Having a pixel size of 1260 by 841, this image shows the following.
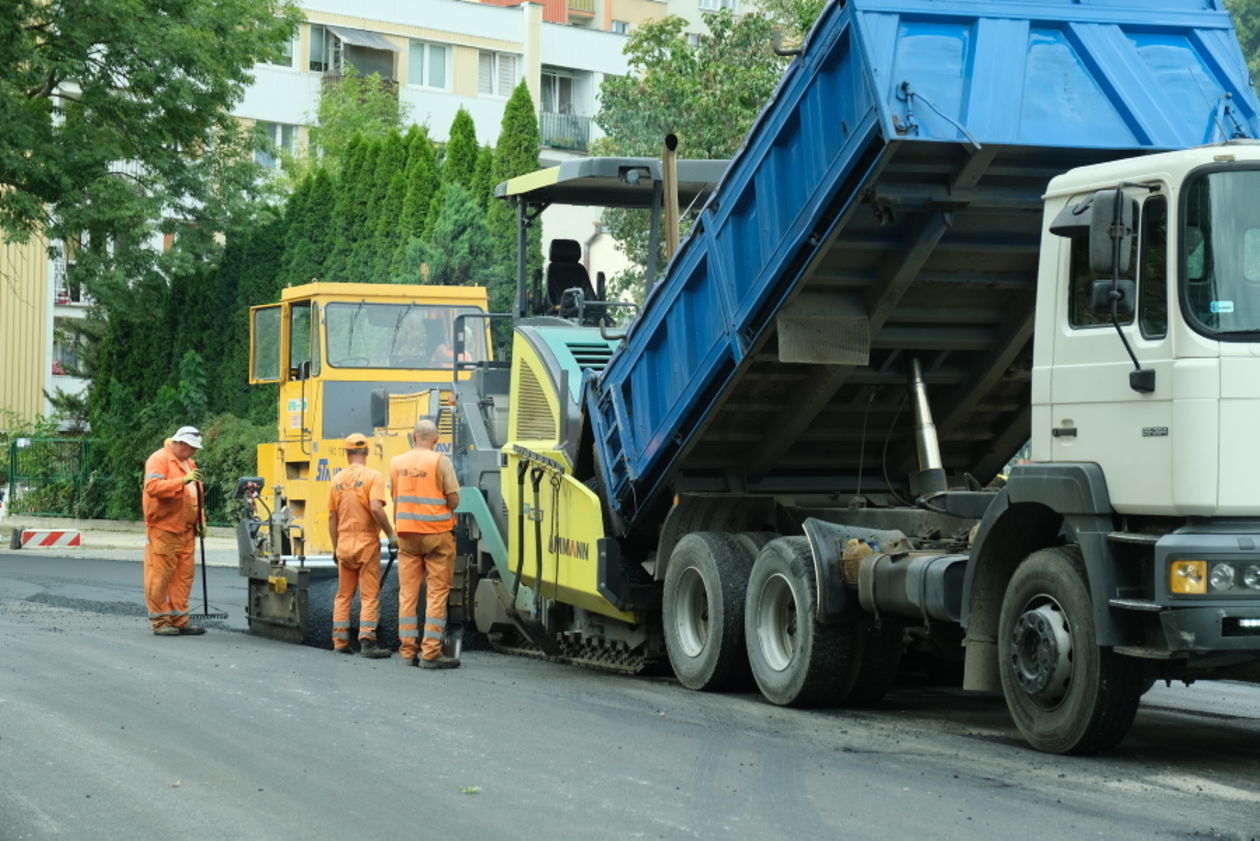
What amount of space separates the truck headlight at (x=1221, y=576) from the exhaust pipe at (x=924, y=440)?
3018 mm

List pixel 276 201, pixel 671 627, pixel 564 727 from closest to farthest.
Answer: pixel 564 727, pixel 671 627, pixel 276 201

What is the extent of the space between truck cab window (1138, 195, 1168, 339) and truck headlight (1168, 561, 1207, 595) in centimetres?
94

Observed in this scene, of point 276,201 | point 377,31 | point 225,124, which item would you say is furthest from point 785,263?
point 377,31

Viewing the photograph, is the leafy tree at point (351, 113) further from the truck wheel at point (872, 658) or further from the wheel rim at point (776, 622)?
the truck wheel at point (872, 658)

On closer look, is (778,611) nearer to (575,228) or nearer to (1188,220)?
(1188,220)

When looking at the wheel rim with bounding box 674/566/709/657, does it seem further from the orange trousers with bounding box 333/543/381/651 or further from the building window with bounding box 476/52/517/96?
the building window with bounding box 476/52/517/96

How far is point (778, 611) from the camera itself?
1073 cm

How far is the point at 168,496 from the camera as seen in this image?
589 inches

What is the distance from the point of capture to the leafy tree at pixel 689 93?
27625mm

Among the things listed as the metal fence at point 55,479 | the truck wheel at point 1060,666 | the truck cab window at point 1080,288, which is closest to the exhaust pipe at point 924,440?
the truck wheel at point 1060,666

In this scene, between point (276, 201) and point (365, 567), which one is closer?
point (365, 567)

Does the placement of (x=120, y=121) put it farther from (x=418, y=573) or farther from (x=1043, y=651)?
(x=1043, y=651)

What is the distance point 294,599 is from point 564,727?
527 centimetres

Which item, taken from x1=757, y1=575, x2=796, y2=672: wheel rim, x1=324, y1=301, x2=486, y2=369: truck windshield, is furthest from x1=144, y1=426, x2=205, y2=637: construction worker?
x1=757, y1=575, x2=796, y2=672: wheel rim
